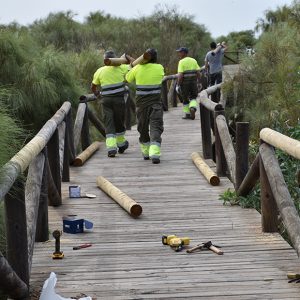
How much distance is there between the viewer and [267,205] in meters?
6.34

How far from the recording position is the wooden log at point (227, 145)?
26.7ft

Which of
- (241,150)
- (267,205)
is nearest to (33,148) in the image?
(267,205)

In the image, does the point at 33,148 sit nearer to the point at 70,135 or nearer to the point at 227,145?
the point at 227,145

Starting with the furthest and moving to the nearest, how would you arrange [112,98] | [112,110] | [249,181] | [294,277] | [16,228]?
[112,110]
[112,98]
[249,181]
[294,277]
[16,228]

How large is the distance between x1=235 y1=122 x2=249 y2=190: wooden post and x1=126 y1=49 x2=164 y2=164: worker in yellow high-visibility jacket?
3131 millimetres

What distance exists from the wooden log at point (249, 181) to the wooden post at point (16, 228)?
8.34ft

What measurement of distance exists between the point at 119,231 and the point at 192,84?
9.92m

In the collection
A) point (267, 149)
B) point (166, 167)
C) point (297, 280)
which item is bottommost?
point (166, 167)

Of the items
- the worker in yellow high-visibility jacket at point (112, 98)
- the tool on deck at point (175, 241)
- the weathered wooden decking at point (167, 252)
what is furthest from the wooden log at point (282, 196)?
the worker in yellow high-visibility jacket at point (112, 98)

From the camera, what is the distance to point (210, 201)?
7.84 metres

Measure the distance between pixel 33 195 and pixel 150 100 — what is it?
5356 mm

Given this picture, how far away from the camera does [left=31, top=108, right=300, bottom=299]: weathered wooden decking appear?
4.94 meters

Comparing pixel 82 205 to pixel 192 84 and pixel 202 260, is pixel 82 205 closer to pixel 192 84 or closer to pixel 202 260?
pixel 202 260

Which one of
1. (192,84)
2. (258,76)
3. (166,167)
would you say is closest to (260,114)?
(258,76)
